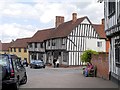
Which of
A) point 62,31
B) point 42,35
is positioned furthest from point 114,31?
point 42,35

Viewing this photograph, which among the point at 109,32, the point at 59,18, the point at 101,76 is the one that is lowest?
the point at 101,76

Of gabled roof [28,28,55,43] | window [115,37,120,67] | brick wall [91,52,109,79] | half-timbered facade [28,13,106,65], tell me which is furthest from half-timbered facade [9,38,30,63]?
window [115,37,120,67]

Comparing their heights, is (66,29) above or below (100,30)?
below

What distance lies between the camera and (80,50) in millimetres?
46938

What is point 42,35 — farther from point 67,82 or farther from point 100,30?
point 67,82

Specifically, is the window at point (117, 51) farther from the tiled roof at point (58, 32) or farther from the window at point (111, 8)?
the tiled roof at point (58, 32)

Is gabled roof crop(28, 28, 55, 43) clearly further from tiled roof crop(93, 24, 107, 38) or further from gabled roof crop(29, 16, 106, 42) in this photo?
tiled roof crop(93, 24, 107, 38)

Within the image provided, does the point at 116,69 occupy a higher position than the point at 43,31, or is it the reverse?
the point at 43,31

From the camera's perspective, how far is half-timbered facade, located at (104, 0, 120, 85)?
15.8 meters

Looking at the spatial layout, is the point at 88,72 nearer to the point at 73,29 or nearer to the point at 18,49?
the point at 73,29

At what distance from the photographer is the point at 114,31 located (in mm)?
16312

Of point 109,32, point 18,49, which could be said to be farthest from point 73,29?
point 18,49

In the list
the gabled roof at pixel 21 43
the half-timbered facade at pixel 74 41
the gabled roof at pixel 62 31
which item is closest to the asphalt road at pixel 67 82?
the half-timbered facade at pixel 74 41

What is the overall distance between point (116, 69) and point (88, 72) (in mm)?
6304
